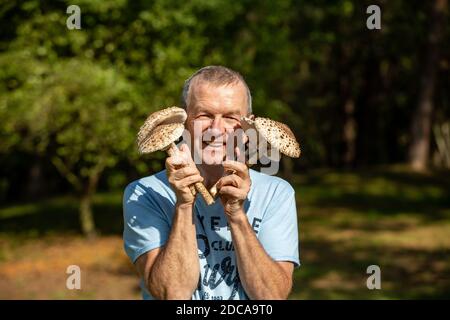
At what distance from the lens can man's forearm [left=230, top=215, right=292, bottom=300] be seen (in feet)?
9.29

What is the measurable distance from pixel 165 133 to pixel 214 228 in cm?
51

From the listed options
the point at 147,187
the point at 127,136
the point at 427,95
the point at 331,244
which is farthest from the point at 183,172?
the point at 427,95

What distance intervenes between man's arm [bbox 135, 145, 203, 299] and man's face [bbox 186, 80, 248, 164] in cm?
17

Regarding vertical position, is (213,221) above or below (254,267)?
above

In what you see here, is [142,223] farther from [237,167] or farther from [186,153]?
[237,167]

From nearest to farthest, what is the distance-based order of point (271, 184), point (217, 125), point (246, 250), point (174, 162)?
point (174, 162), point (246, 250), point (217, 125), point (271, 184)

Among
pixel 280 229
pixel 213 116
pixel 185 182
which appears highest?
pixel 213 116

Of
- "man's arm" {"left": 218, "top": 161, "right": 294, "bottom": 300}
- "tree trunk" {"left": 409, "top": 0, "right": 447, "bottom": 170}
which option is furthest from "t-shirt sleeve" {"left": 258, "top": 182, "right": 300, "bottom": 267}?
"tree trunk" {"left": 409, "top": 0, "right": 447, "bottom": 170}

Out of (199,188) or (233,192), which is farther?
(199,188)

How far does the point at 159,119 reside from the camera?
2.94 metres

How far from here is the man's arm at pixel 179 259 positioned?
2.82 meters

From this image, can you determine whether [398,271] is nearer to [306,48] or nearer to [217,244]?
[217,244]

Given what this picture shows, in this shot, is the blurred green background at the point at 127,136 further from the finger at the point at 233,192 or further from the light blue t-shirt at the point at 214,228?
the finger at the point at 233,192

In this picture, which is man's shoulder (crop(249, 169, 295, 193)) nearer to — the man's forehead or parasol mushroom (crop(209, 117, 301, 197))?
parasol mushroom (crop(209, 117, 301, 197))
